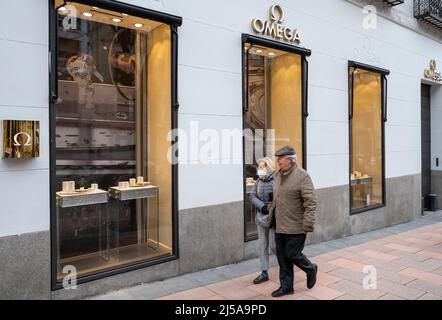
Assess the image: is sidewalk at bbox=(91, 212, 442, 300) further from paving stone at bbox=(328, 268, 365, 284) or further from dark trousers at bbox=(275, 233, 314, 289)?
dark trousers at bbox=(275, 233, 314, 289)

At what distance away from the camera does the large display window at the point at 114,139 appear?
5352 millimetres

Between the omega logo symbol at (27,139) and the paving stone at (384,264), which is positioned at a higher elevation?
the omega logo symbol at (27,139)

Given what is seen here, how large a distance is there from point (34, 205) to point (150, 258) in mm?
1826

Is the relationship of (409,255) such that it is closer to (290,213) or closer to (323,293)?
A: (323,293)

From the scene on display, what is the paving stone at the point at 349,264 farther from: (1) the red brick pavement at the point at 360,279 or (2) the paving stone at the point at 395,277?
(2) the paving stone at the point at 395,277

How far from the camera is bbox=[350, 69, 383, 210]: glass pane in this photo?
895cm

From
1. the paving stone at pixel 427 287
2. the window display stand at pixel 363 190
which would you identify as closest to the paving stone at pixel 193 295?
the paving stone at pixel 427 287

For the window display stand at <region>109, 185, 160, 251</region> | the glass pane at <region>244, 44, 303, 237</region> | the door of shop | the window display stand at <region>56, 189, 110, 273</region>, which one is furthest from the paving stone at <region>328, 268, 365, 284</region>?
the door of shop

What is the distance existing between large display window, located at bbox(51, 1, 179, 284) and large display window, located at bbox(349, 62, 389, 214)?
4.71 meters

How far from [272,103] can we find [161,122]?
9.40ft

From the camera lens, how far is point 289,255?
189 inches

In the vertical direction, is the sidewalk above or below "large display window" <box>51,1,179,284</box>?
below
